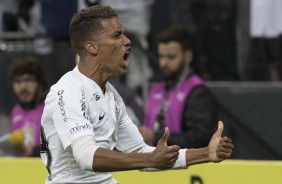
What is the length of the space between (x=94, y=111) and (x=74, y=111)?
0.18m

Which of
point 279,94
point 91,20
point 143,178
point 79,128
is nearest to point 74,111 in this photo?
point 79,128

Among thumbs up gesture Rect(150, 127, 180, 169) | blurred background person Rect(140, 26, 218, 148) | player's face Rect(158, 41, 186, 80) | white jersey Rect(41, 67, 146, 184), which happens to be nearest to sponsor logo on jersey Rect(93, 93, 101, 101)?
white jersey Rect(41, 67, 146, 184)

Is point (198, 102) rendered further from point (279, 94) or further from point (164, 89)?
point (279, 94)

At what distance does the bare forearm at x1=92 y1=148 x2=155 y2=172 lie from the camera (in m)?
5.12

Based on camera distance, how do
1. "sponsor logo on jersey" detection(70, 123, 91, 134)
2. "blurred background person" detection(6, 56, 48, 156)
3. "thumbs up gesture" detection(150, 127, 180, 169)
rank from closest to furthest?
"thumbs up gesture" detection(150, 127, 180, 169) → "sponsor logo on jersey" detection(70, 123, 91, 134) → "blurred background person" detection(6, 56, 48, 156)

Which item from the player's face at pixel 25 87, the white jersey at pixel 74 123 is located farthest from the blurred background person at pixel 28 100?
the white jersey at pixel 74 123

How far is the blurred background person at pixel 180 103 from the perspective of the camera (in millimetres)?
7996

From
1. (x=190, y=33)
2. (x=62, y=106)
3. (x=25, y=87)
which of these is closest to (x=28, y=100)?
(x=25, y=87)

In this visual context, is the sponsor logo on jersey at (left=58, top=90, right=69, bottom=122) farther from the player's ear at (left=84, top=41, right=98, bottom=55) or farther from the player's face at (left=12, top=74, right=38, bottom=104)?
the player's face at (left=12, top=74, right=38, bottom=104)

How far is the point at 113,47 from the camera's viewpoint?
5562 millimetres

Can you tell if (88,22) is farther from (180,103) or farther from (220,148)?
(180,103)

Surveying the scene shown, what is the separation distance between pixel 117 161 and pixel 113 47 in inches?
29.1

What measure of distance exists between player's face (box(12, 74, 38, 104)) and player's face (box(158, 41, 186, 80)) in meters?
1.27

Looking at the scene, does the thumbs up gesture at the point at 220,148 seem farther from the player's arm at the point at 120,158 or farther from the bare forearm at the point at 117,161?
the bare forearm at the point at 117,161
